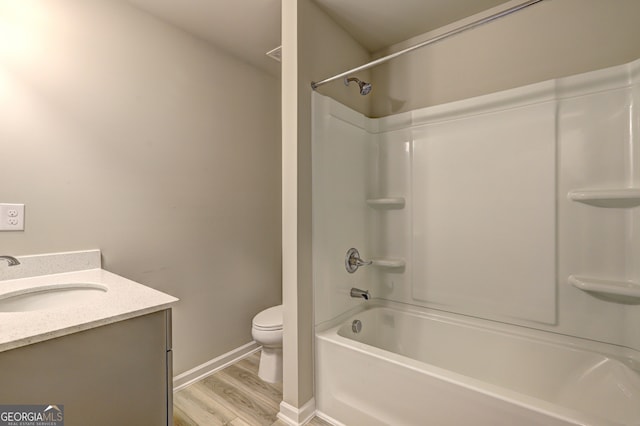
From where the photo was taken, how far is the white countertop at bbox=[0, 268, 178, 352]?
782 millimetres

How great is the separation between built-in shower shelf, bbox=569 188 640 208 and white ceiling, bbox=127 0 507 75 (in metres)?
1.21

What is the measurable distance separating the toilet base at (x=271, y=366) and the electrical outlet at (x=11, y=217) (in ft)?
5.04

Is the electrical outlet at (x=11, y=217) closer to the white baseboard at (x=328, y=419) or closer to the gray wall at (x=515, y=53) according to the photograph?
the white baseboard at (x=328, y=419)

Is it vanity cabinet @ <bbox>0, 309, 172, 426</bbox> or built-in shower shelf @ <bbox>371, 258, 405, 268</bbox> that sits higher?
built-in shower shelf @ <bbox>371, 258, 405, 268</bbox>

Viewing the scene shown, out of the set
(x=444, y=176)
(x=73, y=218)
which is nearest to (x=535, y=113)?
(x=444, y=176)

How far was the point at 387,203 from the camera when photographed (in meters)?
2.04

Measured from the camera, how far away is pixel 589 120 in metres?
1.49

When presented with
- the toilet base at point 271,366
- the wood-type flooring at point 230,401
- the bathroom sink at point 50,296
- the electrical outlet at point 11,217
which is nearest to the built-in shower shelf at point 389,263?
the toilet base at point 271,366

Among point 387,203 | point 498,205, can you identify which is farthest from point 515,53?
point 387,203

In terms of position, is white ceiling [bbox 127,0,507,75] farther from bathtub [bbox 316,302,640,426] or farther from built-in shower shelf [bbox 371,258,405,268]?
bathtub [bbox 316,302,640,426]

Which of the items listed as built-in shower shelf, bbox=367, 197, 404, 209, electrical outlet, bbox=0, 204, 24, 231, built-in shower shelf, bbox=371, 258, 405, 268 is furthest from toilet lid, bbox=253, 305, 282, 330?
electrical outlet, bbox=0, 204, 24, 231

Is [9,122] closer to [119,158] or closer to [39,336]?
[119,158]

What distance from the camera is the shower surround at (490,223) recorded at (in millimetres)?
1407

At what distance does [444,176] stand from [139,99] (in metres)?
1.99
